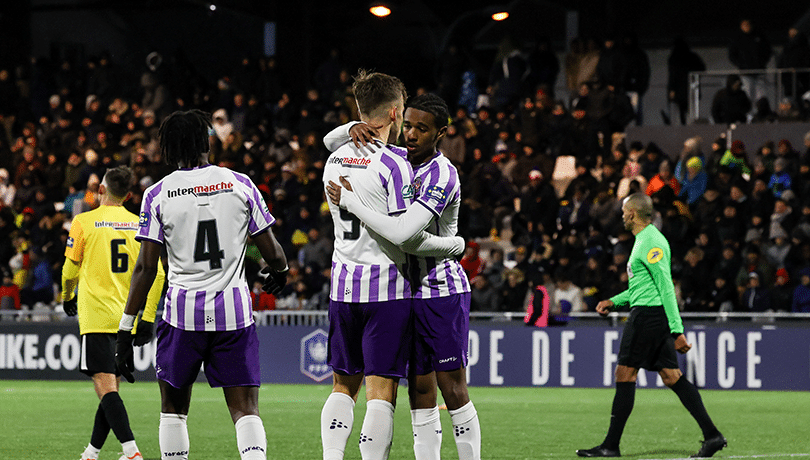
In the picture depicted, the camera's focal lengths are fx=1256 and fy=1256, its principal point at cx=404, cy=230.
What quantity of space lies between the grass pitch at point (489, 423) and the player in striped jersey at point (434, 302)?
2886 mm

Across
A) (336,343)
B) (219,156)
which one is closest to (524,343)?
(219,156)

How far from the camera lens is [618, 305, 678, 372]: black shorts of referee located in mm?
9734

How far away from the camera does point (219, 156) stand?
77.0ft

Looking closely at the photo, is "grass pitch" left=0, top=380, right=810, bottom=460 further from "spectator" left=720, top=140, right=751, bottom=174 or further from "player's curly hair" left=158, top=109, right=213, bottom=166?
"spectator" left=720, top=140, right=751, bottom=174

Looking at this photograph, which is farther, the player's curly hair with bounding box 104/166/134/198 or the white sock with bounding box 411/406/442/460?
the player's curly hair with bounding box 104/166/134/198

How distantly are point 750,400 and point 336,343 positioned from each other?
10.4 metres

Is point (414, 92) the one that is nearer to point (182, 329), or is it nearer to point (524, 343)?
point (524, 343)

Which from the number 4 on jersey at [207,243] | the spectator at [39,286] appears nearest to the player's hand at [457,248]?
the number 4 on jersey at [207,243]

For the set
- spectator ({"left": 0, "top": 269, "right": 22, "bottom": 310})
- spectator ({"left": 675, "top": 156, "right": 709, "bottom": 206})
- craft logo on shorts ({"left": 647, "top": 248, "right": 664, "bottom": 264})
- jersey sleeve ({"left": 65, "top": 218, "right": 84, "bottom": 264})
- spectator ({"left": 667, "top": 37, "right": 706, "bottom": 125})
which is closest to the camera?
jersey sleeve ({"left": 65, "top": 218, "right": 84, "bottom": 264})

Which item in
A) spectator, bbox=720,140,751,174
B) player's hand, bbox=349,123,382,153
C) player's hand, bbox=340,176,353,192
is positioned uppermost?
spectator, bbox=720,140,751,174

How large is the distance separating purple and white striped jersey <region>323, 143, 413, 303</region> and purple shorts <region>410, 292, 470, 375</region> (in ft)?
0.52

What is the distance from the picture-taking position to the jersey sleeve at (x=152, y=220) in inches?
243

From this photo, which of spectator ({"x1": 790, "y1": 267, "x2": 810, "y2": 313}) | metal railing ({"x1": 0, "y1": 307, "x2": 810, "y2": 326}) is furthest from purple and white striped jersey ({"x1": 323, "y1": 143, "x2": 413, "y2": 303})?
spectator ({"x1": 790, "y1": 267, "x2": 810, "y2": 313})

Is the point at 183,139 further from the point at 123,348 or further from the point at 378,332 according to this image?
the point at 378,332
